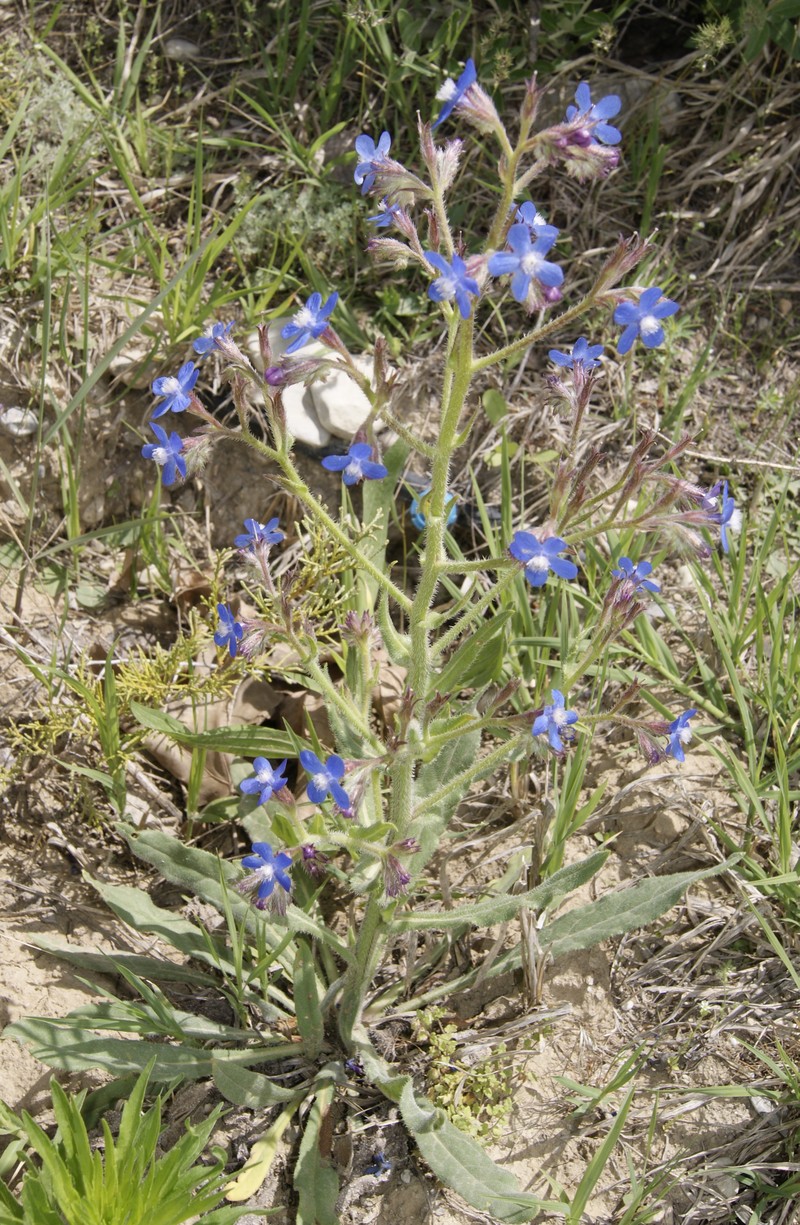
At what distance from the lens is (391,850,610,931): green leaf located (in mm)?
2986

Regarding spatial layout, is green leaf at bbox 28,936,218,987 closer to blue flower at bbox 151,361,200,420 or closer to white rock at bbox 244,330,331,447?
blue flower at bbox 151,361,200,420

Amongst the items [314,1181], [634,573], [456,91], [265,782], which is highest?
[456,91]

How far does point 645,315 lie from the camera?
231 cm

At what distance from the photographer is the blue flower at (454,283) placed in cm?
210

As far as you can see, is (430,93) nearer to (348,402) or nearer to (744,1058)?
(348,402)

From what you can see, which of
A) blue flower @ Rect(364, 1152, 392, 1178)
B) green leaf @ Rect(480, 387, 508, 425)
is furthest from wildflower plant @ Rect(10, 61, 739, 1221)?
green leaf @ Rect(480, 387, 508, 425)

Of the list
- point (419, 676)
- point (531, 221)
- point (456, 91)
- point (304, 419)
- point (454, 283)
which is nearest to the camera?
point (454, 283)

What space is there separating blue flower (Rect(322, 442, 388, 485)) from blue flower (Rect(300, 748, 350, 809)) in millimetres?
636

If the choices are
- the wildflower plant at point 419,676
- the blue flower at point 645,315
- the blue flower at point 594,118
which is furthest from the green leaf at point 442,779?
the blue flower at point 594,118

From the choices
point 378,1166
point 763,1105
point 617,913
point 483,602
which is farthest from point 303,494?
point 763,1105

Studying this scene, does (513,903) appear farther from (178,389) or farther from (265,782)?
(178,389)

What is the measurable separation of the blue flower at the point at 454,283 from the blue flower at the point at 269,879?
4.28ft

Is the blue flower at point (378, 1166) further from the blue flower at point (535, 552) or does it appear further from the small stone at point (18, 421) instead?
the small stone at point (18, 421)

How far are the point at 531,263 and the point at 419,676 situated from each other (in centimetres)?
117
